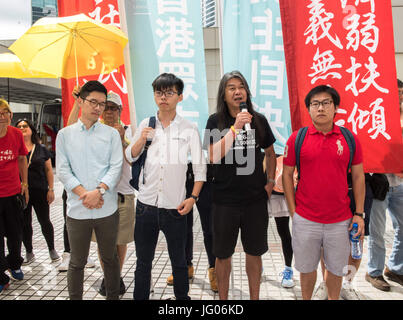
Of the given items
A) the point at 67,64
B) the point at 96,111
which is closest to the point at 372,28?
the point at 96,111

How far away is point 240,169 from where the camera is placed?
2461mm

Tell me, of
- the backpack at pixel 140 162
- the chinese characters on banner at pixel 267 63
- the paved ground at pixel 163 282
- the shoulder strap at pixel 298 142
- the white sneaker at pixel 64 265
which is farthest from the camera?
the white sneaker at pixel 64 265

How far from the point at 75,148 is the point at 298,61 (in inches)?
86.0

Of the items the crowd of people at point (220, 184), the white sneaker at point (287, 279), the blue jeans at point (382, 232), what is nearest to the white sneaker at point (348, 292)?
the blue jeans at point (382, 232)

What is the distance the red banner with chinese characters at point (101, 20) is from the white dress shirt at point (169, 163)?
106 cm

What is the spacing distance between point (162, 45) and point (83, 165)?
5.16 ft

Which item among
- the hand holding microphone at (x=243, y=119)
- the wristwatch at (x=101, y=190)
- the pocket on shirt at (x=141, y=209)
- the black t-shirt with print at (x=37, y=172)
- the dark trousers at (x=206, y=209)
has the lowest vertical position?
the dark trousers at (x=206, y=209)

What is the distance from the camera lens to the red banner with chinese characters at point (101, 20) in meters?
3.29

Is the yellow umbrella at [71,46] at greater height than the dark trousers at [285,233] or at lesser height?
greater

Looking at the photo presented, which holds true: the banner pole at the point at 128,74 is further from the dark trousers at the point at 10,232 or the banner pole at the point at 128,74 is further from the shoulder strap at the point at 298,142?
the dark trousers at the point at 10,232

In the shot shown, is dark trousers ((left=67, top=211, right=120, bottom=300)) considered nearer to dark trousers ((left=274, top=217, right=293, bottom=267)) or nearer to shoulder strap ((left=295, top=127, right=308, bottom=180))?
shoulder strap ((left=295, top=127, right=308, bottom=180))

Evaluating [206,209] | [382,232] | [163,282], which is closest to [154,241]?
[206,209]

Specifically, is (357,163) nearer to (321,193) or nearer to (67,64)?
(321,193)

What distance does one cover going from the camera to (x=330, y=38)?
8.62ft
